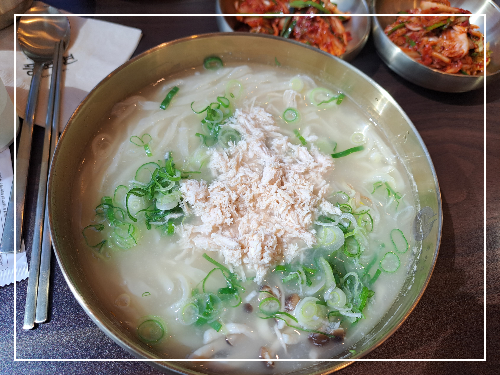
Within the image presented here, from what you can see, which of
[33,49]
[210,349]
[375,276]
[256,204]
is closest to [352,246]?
[375,276]

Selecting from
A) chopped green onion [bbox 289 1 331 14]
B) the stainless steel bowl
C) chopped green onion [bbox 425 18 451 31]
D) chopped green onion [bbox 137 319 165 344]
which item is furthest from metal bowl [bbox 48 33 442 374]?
the stainless steel bowl

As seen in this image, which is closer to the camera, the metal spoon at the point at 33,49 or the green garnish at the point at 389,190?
the metal spoon at the point at 33,49

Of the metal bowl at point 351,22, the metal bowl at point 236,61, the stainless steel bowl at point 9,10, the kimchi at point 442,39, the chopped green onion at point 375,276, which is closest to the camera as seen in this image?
the metal bowl at point 236,61

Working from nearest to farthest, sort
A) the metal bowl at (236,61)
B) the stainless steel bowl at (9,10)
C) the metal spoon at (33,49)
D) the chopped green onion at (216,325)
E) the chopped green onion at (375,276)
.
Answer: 1. the metal bowl at (236,61)
2. the chopped green onion at (216,325)
3. the chopped green onion at (375,276)
4. the metal spoon at (33,49)
5. the stainless steel bowl at (9,10)

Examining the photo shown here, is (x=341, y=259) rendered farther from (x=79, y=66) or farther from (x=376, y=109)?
(x=79, y=66)

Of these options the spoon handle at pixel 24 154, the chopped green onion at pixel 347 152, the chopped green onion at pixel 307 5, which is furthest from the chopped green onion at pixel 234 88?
the spoon handle at pixel 24 154

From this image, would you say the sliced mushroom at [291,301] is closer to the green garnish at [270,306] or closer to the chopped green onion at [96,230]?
the green garnish at [270,306]

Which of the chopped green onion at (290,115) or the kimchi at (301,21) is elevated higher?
the kimchi at (301,21)

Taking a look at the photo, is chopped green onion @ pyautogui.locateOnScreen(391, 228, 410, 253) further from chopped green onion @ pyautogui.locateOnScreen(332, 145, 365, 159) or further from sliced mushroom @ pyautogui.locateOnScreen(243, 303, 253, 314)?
sliced mushroom @ pyautogui.locateOnScreen(243, 303, 253, 314)
